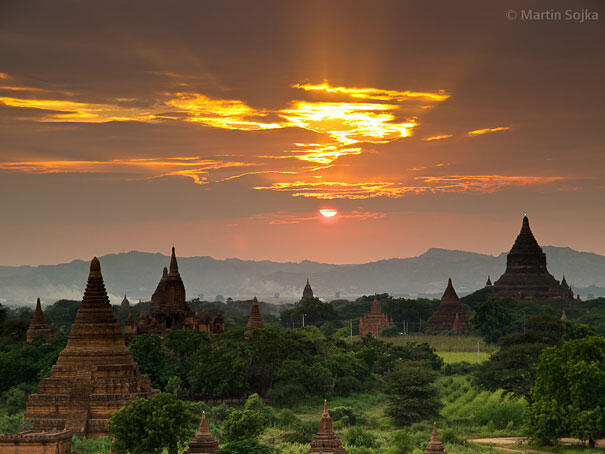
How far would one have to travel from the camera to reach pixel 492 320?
129375 mm

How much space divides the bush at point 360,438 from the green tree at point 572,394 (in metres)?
9.33

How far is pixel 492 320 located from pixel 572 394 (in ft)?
220

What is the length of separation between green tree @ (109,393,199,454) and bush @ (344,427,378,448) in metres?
11.7

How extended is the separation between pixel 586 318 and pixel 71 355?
308ft

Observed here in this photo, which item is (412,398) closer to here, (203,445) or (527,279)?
(203,445)

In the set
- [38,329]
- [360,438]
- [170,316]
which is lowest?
[360,438]

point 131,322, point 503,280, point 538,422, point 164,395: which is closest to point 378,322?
point 503,280

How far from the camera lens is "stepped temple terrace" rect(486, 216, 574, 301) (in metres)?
172

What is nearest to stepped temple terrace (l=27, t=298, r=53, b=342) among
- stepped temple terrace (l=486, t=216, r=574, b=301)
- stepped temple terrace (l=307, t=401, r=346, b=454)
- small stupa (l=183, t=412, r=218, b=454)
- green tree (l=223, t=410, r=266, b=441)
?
green tree (l=223, t=410, r=266, b=441)

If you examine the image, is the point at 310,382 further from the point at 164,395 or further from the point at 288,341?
the point at 164,395

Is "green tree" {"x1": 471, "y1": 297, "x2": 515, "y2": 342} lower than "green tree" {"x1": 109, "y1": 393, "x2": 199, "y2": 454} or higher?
higher

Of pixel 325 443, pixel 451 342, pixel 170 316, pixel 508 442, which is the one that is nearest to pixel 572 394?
pixel 508 442

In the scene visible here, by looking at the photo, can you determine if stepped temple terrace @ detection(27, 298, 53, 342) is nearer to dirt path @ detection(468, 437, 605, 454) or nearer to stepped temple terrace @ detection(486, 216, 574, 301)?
dirt path @ detection(468, 437, 605, 454)

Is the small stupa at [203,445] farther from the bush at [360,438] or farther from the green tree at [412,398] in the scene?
the green tree at [412,398]
